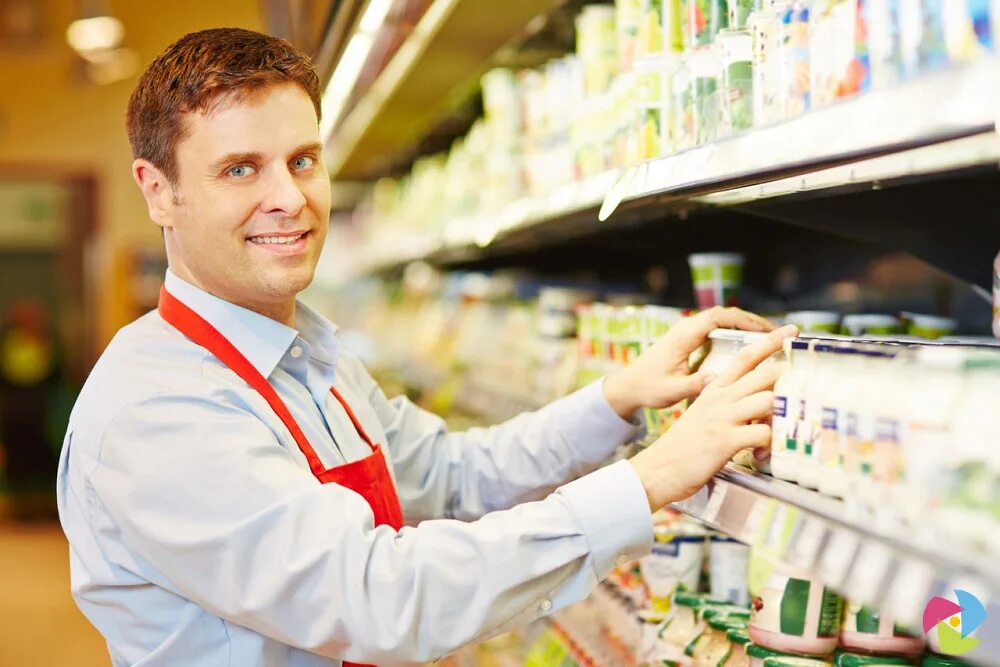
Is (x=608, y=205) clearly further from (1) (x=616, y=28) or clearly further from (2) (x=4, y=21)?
(2) (x=4, y=21)

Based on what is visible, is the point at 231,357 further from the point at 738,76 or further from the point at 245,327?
the point at 738,76

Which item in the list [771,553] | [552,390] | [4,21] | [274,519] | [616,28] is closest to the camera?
[771,553]

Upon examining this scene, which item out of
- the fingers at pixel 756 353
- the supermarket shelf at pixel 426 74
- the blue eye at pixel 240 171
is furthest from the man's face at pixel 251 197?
the supermarket shelf at pixel 426 74

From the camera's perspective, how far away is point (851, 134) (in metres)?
1.13

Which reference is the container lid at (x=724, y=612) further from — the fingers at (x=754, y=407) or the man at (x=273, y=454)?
the fingers at (x=754, y=407)

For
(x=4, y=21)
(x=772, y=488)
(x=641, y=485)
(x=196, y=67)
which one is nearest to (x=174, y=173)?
(x=196, y=67)

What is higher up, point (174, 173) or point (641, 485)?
point (174, 173)

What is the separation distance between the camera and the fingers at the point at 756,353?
4.83ft

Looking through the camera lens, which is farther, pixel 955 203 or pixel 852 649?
pixel 955 203

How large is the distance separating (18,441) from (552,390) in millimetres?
8792

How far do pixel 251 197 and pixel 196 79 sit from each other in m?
0.18

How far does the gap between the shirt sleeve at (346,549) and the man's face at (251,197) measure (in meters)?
0.32

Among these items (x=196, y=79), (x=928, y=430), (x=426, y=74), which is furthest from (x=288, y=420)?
(x=426, y=74)

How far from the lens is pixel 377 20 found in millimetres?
2920
